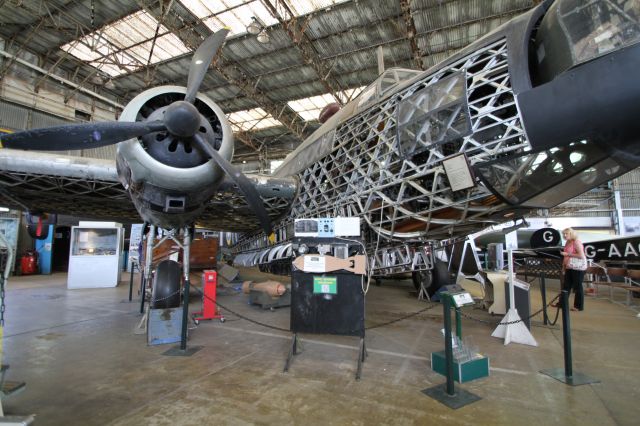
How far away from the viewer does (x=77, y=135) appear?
4.28 meters

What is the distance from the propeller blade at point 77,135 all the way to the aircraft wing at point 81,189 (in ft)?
5.25

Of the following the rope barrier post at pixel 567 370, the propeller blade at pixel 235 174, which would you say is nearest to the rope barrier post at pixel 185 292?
the propeller blade at pixel 235 174

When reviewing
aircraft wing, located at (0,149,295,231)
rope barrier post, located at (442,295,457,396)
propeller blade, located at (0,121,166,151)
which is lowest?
rope barrier post, located at (442,295,457,396)

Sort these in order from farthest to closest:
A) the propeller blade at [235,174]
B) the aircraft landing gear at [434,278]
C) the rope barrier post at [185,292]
A: the aircraft landing gear at [434,278], the rope barrier post at [185,292], the propeller blade at [235,174]

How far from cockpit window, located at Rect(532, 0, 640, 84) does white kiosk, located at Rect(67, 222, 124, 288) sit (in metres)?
14.1

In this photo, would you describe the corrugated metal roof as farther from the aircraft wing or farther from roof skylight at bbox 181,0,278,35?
the aircraft wing

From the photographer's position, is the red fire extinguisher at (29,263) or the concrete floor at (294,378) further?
the red fire extinguisher at (29,263)

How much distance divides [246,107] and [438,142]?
19481 mm

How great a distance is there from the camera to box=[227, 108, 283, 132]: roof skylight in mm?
22234

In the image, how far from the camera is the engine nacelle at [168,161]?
4723mm

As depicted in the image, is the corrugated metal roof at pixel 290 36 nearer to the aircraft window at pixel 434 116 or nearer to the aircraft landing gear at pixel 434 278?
the aircraft landing gear at pixel 434 278

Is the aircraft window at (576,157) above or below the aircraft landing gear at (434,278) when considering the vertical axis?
above

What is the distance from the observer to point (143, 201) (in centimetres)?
520

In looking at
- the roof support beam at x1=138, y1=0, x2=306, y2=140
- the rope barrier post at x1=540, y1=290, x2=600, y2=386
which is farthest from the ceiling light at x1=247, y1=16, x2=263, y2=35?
the rope barrier post at x1=540, y1=290, x2=600, y2=386
